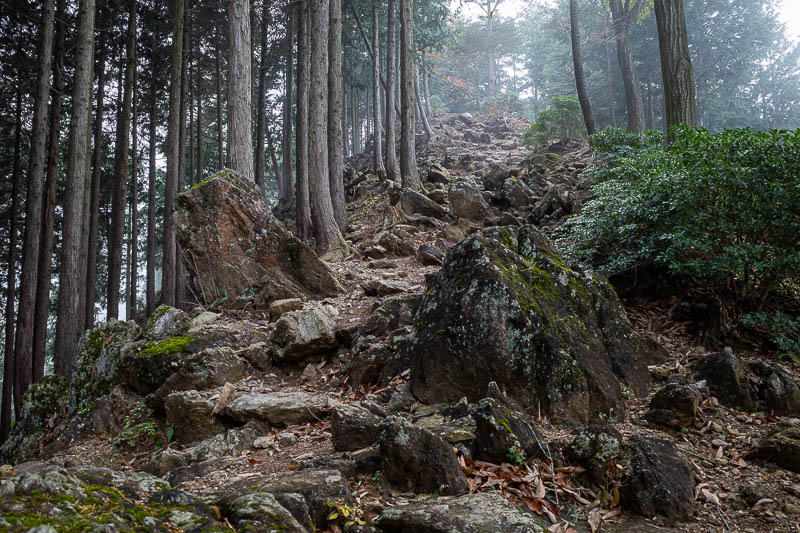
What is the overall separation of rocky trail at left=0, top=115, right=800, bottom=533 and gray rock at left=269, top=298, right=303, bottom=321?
0.04 metres

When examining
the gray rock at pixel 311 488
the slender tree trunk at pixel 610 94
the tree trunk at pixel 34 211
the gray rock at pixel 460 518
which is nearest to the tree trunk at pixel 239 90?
the tree trunk at pixel 34 211

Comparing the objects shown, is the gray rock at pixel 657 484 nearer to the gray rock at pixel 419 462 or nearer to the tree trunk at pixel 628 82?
the gray rock at pixel 419 462

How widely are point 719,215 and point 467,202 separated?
24.0 ft

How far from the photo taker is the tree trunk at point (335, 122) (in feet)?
41.0

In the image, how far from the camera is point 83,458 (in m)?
4.66

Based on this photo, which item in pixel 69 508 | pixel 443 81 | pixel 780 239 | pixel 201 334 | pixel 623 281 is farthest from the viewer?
pixel 443 81

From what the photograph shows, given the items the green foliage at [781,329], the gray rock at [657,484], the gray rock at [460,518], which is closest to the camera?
the gray rock at [460,518]

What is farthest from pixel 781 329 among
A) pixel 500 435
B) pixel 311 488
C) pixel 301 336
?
pixel 301 336

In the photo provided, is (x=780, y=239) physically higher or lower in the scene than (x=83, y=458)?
higher

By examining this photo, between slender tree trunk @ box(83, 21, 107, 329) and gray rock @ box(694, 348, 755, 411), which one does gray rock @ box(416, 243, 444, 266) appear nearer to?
gray rock @ box(694, 348, 755, 411)

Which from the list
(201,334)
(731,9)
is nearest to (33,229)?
(201,334)

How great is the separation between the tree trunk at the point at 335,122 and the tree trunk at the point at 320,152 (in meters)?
1.72

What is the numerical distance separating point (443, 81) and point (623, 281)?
41.7m

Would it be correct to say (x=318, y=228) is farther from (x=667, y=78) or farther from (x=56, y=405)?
(x=667, y=78)
